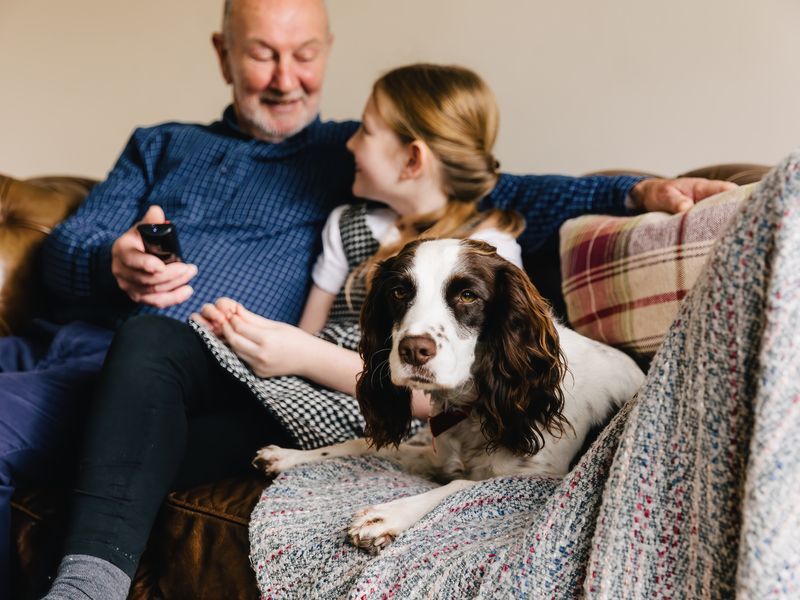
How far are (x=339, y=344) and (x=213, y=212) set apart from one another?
2.35 feet

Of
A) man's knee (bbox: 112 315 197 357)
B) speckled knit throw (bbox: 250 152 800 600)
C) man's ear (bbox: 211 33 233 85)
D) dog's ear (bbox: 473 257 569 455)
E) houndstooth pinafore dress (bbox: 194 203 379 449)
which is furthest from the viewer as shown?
man's ear (bbox: 211 33 233 85)

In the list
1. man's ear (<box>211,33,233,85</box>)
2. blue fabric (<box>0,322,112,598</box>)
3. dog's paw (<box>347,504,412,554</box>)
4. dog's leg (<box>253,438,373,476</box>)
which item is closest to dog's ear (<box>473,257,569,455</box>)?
dog's paw (<box>347,504,412,554</box>)

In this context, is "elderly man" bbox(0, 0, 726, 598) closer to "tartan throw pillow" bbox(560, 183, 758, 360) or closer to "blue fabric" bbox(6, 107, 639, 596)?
"blue fabric" bbox(6, 107, 639, 596)

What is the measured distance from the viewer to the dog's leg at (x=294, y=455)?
1.53 meters

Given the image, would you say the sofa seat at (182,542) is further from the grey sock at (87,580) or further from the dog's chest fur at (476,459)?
the dog's chest fur at (476,459)

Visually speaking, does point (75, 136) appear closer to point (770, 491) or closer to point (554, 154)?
point (554, 154)

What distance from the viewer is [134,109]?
3.49 metres

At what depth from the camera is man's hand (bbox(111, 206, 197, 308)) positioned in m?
1.77

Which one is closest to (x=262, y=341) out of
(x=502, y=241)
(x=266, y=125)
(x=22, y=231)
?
(x=502, y=241)

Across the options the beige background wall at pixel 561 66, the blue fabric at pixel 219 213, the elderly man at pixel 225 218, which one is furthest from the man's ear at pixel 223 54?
the beige background wall at pixel 561 66

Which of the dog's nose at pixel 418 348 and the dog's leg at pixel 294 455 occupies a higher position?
the dog's nose at pixel 418 348

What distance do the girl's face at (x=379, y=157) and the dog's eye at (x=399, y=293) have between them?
67 centimetres

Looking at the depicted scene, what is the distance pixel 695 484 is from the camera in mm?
775

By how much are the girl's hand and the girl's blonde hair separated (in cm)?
37
